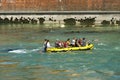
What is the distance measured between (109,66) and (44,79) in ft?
21.2

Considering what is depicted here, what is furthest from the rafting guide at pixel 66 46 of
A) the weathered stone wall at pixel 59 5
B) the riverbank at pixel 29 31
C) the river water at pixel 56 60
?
the weathered stone wall at pixel 59 5

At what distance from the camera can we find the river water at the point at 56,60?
31.3 meters

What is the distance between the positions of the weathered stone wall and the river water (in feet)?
50.1

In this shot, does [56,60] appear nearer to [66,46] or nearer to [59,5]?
[66,46]

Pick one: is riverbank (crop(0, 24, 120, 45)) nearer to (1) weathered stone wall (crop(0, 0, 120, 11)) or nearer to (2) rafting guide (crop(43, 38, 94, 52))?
(1) weathered stone wall (crop(0, 0, 120, 11))

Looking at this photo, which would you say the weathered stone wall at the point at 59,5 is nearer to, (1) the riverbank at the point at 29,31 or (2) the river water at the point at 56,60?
(1) the riverbank at the point at 29,31

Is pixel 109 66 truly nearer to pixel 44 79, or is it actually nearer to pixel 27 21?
pixel 44 79

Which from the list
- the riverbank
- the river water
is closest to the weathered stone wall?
the riverbank

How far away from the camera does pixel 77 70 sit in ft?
109

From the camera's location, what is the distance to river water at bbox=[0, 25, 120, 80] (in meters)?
31.3

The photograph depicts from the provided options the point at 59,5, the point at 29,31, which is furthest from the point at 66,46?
the point at 59,5

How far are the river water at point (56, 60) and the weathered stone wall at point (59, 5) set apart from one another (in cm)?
1528

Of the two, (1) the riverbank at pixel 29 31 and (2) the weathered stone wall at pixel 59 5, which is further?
(2) the weathered stone wall at pixel 59 5

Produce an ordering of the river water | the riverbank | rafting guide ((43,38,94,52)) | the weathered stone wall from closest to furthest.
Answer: the river water, rafting guide ((43,38,94,52)), the riverbank, the weathered stone wall
